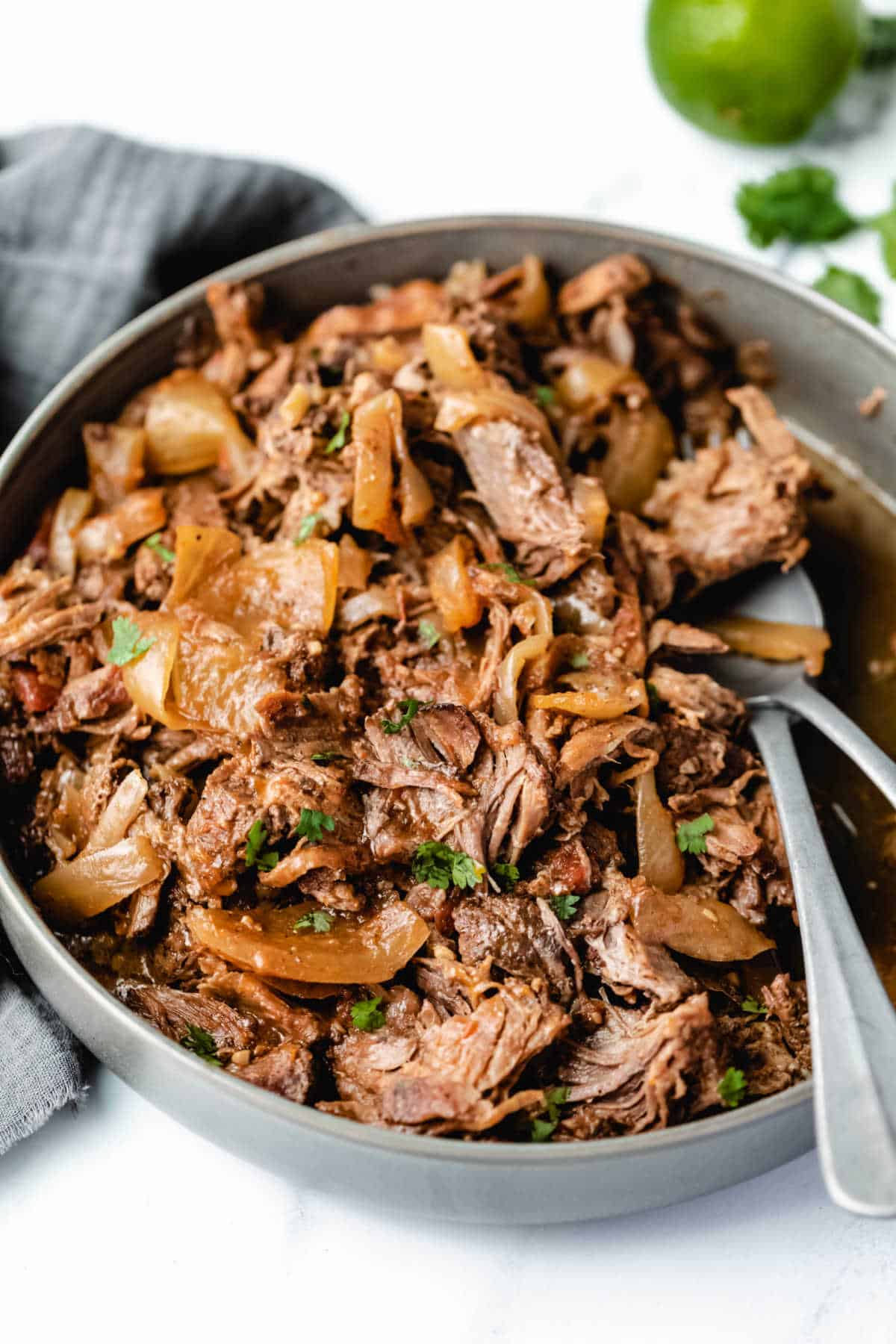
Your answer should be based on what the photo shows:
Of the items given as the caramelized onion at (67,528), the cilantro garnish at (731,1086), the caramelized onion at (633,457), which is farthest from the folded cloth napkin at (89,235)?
the cilantro garnish at (731,1086)

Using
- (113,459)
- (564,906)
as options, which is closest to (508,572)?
(564,906)

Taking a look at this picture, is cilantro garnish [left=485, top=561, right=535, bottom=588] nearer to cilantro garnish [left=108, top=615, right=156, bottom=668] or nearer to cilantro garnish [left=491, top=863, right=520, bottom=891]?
cilantro garnish [left=491, top=863, right=520, bottom=891]

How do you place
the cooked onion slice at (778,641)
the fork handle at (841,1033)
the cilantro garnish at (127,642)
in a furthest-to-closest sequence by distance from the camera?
the cooked onion slice at (778,641) → the cilantro garnish at (127,642) → the fork handle at (841,1033)

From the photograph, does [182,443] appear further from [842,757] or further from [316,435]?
[842,757]

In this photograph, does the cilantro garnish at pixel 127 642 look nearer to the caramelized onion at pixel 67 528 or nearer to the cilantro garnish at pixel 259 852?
the caramelized onion at pixel 67 528

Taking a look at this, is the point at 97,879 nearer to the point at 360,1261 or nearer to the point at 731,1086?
the point at 360,1261

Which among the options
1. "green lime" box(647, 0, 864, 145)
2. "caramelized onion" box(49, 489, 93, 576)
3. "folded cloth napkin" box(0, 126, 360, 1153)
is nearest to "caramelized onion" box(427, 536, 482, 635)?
"caramelized onion" box(49, 489, 93, 576)
